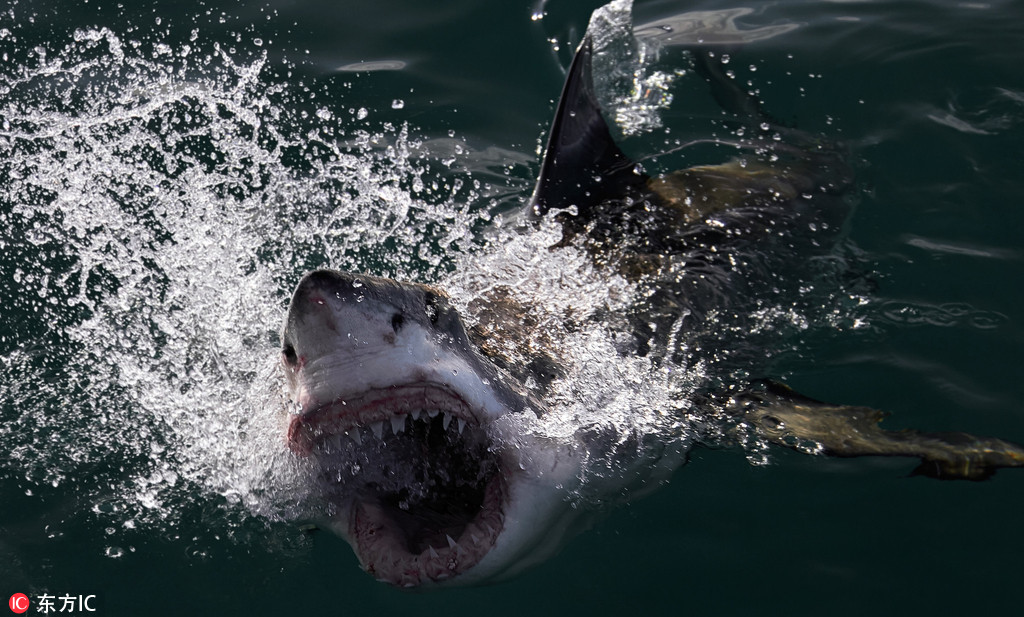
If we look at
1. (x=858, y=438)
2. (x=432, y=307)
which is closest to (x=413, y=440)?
(x=432, y=307)

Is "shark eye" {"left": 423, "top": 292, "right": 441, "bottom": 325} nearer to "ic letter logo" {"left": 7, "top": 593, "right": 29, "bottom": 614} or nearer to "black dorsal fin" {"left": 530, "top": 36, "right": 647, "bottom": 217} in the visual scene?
"black dorsal fin" {"left": 530, "top": 36, "right": 647, "bottom": 217}

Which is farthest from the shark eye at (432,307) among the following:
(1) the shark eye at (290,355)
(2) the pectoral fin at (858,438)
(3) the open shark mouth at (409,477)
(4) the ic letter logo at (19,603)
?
(4) the ic letter logo at (19,603)

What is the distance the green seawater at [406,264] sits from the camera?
272cm

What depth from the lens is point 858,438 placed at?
2.70m

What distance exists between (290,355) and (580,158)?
186cm

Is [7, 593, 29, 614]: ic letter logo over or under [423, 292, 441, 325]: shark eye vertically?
under

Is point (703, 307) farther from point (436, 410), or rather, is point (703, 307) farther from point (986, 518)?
point (436, 410)

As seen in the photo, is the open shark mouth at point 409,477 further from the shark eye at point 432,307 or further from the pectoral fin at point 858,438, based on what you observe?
the pectoral fin at point 858,438

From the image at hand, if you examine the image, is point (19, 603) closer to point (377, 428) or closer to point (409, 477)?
point (409, 477)

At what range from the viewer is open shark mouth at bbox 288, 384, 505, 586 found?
→ 2059 mm

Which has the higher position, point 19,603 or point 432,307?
point 432,307

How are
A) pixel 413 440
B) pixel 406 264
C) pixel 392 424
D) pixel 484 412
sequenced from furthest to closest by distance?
pixel 406 264 → pixel 413 440 → pixel 484 412 → pixel 392 424

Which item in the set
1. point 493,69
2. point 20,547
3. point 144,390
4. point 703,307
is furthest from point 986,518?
point 493,69

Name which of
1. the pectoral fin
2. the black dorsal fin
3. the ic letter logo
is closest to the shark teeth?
the pectoral fin
